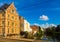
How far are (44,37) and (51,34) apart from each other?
1249mm

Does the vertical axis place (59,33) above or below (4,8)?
below

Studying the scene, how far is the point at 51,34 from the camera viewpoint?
2320 cm

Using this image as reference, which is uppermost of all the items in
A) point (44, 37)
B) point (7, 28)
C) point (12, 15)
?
point (12, 15)

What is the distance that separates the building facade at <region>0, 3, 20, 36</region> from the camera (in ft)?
89.7

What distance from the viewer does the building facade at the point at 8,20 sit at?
→ 1077 inches

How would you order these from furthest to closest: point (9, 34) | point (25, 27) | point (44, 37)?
point (25, 27), point (9, 34), point (44, 37)

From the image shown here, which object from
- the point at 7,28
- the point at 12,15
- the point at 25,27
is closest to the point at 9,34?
the point at 7,28

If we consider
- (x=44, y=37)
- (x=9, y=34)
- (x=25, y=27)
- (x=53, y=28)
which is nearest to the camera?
(x=44, y=37)

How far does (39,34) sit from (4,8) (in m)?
8.22

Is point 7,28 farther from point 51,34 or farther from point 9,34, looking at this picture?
point 51,34

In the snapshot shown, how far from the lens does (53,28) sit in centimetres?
2416

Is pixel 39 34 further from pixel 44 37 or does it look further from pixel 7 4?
pixel 7 4

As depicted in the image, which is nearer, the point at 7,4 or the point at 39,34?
the point at 39,34

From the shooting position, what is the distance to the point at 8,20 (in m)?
27.8
